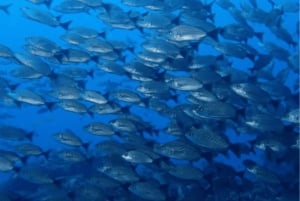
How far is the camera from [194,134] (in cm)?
673

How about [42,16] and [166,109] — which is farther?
[42,16]

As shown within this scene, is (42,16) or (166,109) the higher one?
(42,16)

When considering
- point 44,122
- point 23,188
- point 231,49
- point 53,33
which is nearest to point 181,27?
point 231,49

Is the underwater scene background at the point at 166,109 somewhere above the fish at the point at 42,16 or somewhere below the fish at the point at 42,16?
below

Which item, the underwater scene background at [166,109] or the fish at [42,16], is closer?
the underwater scene background at [166,109]

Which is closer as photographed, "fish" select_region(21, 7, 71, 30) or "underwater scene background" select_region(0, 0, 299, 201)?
"underwater scene background" select_region(0, 0, 299, 201)

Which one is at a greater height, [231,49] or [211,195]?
[231,49]

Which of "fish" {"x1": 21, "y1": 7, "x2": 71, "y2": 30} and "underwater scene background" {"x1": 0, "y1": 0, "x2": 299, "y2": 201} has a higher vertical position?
"fish" {"x1": 21, "y1": 7, "x2": 71, "y2": 30}

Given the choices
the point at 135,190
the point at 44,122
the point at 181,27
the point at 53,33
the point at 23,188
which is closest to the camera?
the point at 135,190

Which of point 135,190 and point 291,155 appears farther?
point 291,155

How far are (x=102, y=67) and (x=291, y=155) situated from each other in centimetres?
371

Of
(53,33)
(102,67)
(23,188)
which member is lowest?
(53,33)

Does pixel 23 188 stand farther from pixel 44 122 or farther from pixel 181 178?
pixel 44 122

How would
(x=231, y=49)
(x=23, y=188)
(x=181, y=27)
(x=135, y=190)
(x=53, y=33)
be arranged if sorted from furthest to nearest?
1. (x=53, y=33)
2. (x=23, y=188)
3. (x=231, y=49)
4. (x=181, y=27)
5. (x=135, y=190)
